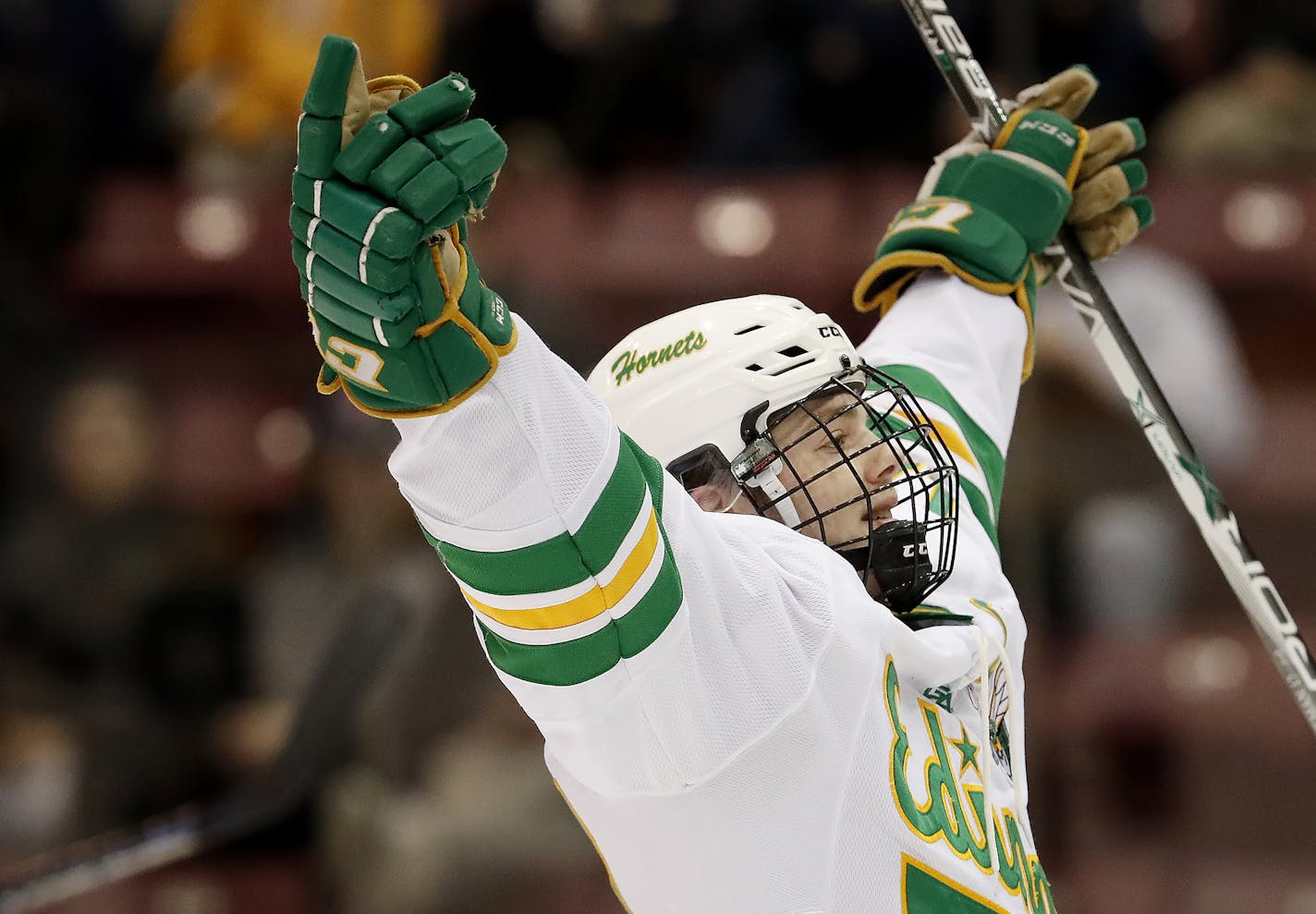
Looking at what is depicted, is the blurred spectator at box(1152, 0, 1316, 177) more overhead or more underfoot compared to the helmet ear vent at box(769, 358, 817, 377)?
more underfoot

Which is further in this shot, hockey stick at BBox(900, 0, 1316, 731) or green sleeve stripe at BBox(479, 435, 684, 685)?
hockey stick at BBox(900, 0, 1316, 731)

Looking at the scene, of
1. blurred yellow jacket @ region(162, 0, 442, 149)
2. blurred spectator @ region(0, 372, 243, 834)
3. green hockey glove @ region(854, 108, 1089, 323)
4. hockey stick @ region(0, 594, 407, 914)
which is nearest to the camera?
green hockey glove @ region(854, 108, 1089, 323)

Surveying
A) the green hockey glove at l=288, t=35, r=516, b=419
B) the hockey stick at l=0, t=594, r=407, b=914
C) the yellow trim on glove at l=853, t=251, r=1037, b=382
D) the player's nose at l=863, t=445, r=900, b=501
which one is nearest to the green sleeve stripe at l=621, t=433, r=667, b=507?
the green hockey glove at l=288, t=35, r=516, b=419

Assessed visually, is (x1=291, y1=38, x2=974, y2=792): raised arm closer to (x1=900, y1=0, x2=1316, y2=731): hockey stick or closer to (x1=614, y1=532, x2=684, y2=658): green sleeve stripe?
(x1=614, y1=532, x2=684, y2=658): green sleeve stripe

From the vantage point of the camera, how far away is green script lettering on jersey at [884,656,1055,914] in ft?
4.65

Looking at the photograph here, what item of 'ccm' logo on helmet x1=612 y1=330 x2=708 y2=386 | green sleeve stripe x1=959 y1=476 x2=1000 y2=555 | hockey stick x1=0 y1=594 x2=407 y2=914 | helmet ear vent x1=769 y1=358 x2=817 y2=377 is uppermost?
'ccm' logo on helmet x1=612 y1=330 x2=708 y2=386

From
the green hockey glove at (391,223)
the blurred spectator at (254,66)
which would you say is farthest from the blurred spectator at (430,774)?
the green hockey glove at (391,223)

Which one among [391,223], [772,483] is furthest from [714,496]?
[391,223]

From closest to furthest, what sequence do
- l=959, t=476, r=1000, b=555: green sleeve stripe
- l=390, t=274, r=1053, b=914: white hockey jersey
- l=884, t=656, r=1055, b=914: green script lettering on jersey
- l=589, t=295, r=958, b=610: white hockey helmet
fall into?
l=390, t=274, r=1053, b=914: white hockey jersey → l=884, t=656, r=1055, b=914: green script lettering on jersey → l=589, t=295, r=958, b=610: white hockey helmet → l=959, t=476, r=1000, b=555: green sleeve stripe

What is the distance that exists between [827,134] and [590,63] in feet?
1.95

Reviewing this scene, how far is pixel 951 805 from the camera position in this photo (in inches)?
58.1

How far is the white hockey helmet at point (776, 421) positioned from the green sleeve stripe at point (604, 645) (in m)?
0.38

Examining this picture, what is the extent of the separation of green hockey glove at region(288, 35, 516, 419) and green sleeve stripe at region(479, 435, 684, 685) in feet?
0.55

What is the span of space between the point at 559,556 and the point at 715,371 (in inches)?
19.2
